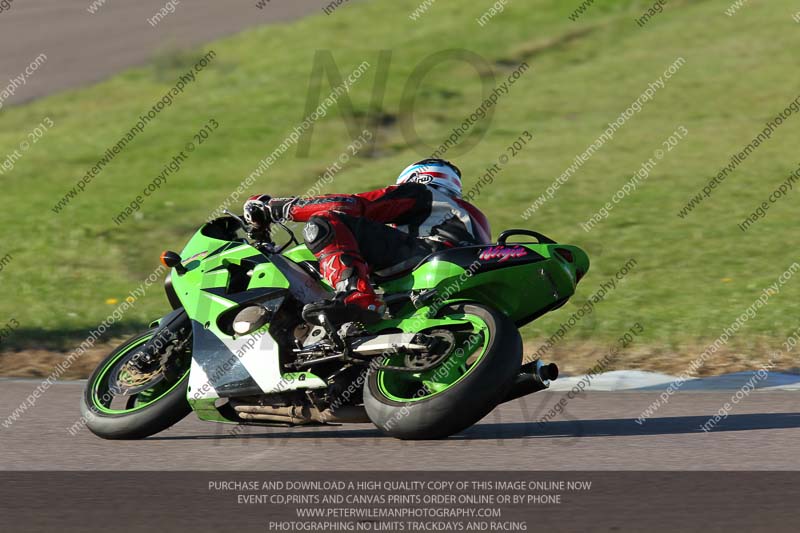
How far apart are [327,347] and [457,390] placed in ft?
2.88

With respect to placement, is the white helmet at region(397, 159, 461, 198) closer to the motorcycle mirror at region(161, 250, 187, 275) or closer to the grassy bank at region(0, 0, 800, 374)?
the motorcycle mirror at region(161, 250, 187, 275)

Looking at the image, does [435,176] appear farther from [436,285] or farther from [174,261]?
[174,261]

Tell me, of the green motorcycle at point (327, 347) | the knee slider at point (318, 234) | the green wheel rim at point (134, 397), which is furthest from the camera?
the green wheel rim at point (134, 397)

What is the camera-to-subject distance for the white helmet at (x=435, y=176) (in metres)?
7.54

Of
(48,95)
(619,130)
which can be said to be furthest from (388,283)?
(48,95)

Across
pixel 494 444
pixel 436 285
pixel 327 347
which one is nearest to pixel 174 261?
pixel 327 347

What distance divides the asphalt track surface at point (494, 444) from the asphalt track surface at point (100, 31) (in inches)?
774

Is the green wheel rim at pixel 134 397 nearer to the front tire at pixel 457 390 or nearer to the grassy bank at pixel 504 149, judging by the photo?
the front tire at pixel 457 390

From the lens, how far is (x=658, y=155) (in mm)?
20078

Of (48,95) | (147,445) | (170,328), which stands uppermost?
(170,328)

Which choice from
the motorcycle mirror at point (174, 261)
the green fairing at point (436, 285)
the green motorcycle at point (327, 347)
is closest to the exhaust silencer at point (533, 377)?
the green motorcycle at point (327, 347)

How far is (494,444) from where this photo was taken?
6867 mm
